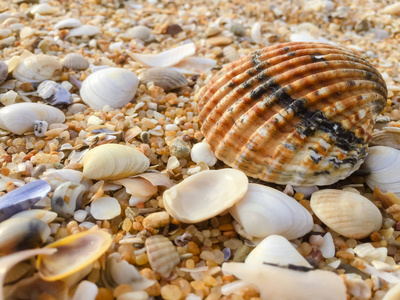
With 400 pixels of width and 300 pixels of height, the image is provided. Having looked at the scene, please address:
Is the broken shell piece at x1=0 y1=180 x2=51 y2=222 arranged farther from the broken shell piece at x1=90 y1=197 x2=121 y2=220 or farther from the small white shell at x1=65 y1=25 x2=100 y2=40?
the small white shell at x1=65 y1=25 x2=100 y2=40

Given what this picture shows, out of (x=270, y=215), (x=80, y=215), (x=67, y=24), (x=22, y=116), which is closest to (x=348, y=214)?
(x=270, y=215)

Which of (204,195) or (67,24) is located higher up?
(67,24)

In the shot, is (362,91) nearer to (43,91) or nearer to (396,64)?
(396,64)

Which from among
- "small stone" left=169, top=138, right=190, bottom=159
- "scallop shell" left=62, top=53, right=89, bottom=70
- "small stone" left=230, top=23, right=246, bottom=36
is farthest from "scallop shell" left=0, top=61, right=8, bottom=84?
"small stone" left=230, top=23, right=246, bottom=36

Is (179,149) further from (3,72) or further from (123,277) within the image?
(3,72)

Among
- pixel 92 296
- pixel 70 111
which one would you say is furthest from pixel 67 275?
pixel 70 111

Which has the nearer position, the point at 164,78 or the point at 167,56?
the point at 164,78
